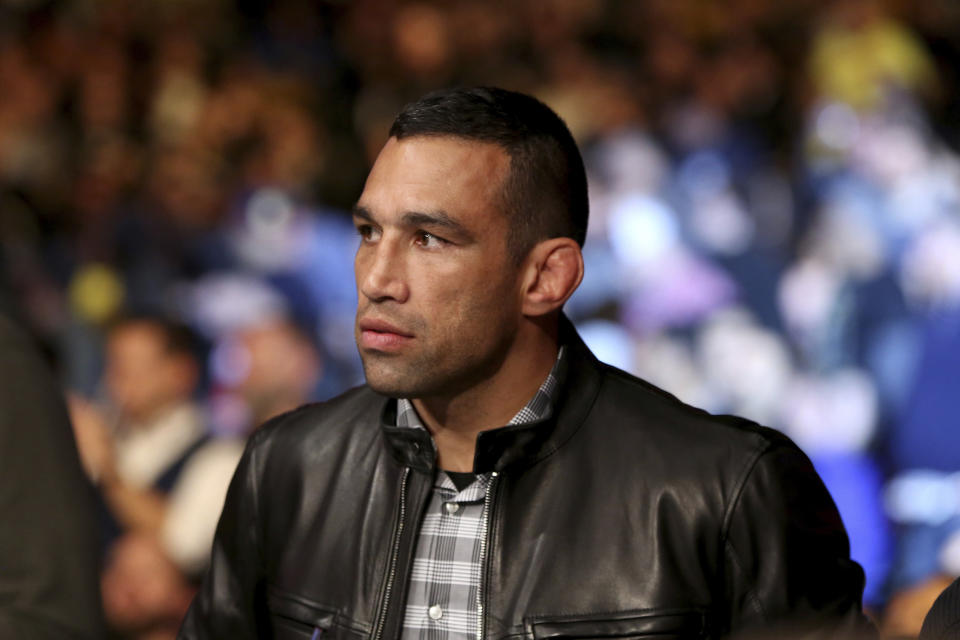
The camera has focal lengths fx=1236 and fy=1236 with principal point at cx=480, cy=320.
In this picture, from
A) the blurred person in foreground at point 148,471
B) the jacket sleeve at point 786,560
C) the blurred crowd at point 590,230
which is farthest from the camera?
the blurred crowd at point 590,230

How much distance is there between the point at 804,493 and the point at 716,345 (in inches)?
135

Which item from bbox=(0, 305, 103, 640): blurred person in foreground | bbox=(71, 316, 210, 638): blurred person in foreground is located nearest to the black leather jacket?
bbox=(0, 305, 103, 640): blurred person in foreground

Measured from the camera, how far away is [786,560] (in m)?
1.54

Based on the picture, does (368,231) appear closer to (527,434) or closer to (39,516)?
(527,434)

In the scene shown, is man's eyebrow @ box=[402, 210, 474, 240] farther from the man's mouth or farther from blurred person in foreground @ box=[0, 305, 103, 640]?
Answer: blurred person in foreground @ box=[0, 305, 103, 640]

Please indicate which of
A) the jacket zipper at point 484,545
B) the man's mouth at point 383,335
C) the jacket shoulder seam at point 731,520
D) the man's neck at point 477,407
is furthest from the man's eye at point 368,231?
the jacket shoulder seam at point 731,520

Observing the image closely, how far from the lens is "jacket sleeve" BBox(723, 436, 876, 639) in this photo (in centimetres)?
153

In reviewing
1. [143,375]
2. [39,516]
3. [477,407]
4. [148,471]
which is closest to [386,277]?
[477,407]

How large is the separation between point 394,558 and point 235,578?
0.27 meters

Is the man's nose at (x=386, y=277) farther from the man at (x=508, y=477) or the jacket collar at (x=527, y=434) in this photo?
the jacket collar at (x=527, y=434)

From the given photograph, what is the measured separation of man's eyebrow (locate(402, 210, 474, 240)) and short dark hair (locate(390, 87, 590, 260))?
9 cm

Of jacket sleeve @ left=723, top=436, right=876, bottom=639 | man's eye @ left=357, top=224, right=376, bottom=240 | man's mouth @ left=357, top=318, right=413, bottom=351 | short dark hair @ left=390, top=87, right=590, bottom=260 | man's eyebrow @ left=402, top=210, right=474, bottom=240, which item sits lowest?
jacket sleeve @ left=723, top=436, right=876, bottom=639

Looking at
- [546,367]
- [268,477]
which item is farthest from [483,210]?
[268,477]

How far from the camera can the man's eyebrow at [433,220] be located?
159 centimetres
